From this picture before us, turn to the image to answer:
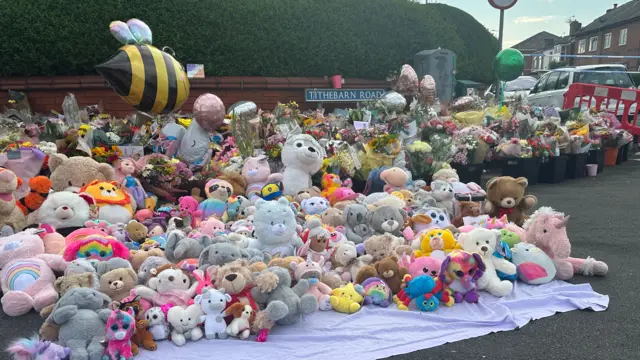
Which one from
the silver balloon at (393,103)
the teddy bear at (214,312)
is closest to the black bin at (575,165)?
the silver balloon at (393,103)

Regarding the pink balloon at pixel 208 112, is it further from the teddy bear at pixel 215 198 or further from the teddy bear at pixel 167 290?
the teddy bear at pixel 167 290

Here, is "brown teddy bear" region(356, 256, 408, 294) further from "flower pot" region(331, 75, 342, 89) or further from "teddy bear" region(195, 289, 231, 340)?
"flower pot" region(331, 75, 342, 89)

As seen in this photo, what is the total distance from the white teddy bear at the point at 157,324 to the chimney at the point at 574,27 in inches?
2057

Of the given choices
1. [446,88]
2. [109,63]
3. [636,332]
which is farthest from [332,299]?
[446,88]

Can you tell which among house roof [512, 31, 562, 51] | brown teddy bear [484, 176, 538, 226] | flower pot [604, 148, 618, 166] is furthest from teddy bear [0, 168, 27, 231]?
house roof [512, 31, 562, 51]

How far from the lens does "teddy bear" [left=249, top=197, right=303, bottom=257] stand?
371cm

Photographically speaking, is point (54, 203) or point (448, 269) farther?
point (54, 203)

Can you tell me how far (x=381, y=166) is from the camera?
19.2 feet

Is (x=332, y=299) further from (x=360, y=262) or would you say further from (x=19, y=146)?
(x=19, y=146)

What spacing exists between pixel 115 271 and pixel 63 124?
135 inches

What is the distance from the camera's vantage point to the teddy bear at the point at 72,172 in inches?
187

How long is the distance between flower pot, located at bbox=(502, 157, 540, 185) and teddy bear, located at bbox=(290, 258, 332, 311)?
5.06 meters

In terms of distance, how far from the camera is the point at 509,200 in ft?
15.0

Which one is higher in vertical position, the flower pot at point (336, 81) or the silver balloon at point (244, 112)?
the flower pot at point (336, 81)
